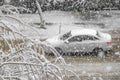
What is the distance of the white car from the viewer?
53.0 feet

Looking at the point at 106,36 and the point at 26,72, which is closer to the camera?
the point at 26,72

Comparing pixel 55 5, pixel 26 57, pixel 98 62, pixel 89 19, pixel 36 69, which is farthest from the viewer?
pixel 55 5

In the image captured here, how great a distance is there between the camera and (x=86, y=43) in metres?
16.1

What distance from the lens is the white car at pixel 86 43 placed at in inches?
635

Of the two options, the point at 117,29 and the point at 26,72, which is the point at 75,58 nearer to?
the point at 117,29

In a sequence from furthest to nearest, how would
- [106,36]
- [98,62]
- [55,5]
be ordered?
[55,5]
[106,36]
[98,62]

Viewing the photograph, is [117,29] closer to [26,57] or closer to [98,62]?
[98,62]

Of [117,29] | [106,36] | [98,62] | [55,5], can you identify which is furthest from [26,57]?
[55,5]

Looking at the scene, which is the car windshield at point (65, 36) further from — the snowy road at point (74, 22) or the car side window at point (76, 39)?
the snowy road at point (74, 22)

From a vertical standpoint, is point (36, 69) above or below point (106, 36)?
above

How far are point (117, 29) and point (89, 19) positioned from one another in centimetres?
229

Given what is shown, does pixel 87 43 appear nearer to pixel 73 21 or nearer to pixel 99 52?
pixel 99 52

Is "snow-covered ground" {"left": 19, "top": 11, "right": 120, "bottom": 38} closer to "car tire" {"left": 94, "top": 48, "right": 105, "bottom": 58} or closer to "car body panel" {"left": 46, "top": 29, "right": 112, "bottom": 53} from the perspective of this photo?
"car body panel" {"left": 46, "top": 29, "right": 112, "bottom": 53}

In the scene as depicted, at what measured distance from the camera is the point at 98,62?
50.6ft
